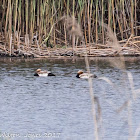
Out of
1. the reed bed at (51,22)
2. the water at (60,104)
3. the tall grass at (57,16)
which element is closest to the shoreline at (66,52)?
the reed bed at (51,22)

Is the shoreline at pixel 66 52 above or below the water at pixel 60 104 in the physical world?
below

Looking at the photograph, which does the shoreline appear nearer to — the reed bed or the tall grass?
the reed bed

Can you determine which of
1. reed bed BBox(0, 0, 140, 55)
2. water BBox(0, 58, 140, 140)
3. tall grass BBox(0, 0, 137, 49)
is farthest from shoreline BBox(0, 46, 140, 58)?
water BBox(0, 58, 140, 140)

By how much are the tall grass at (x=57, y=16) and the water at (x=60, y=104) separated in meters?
2.46

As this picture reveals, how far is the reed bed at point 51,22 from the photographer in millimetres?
17062

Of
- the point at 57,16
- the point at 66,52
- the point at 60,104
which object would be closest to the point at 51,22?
the point at 66,52

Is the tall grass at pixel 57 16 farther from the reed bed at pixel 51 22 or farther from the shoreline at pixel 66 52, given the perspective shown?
the shoreline at pixel 66 52

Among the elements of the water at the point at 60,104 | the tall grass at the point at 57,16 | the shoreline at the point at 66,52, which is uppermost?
the tall grass at the point at 57,16

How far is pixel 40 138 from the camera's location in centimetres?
631

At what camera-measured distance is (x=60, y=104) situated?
8773 mm

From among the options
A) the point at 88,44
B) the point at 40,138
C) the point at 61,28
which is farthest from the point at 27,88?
the point at 61,28

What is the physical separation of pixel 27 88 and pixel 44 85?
0.72 m

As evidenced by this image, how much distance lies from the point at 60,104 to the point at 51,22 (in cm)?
906

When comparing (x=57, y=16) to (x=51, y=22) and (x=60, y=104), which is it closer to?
(x=51, y=22)
